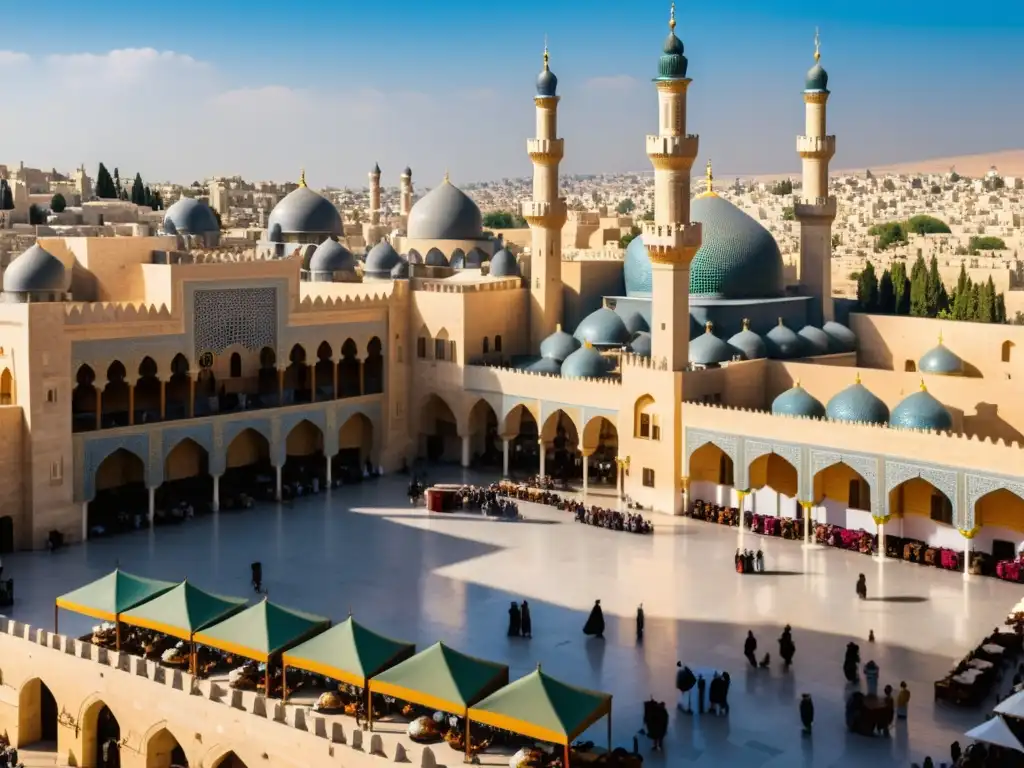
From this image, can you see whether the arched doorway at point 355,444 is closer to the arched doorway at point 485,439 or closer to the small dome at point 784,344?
the arched doorway at point 485,439

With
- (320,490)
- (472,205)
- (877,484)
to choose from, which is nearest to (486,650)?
(877,484)

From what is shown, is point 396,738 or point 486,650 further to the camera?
point 486,650

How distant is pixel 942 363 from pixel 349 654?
60.8 ft

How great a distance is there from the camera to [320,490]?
1264 inches

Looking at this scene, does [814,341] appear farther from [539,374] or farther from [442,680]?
[442,680]

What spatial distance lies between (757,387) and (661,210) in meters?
4.71

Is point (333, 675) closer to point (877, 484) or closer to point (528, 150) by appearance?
point (877, 484)

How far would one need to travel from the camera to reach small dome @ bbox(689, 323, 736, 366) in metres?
31.4

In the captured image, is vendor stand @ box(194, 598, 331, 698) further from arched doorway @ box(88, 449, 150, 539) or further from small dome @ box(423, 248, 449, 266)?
small dome @ box(423, 248, 449, 266)

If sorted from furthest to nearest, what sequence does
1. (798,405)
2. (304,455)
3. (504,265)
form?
(504,265)
(304,455)
(798,405)

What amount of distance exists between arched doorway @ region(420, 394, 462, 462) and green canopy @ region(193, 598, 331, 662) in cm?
1682

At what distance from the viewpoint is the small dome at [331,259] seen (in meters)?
36.9

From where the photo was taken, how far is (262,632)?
57.6 ft

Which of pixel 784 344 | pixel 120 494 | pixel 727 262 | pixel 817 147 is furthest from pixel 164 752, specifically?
pixel 817 147
